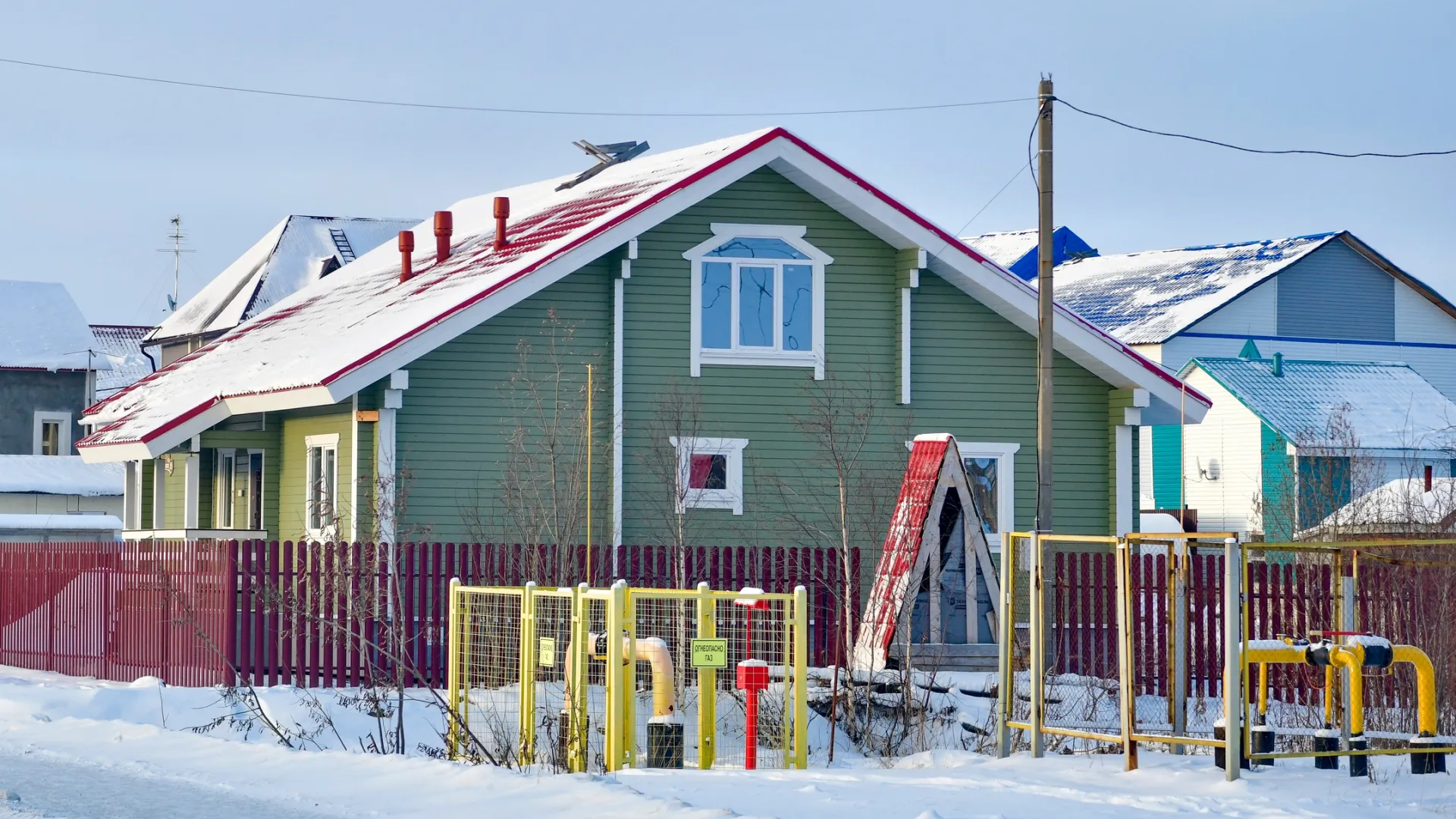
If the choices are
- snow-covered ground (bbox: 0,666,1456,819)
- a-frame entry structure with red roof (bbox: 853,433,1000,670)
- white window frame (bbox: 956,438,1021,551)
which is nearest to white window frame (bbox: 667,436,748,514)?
white window frame (bbox: 956,438,1021,551)

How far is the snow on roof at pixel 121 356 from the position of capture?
55969mm

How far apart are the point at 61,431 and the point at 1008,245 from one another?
100 feet

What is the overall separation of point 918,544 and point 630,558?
2.99 metres

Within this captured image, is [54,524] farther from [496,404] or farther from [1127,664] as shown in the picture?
[1127,664]

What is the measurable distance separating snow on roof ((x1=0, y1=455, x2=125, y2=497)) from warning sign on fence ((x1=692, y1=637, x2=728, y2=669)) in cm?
3508

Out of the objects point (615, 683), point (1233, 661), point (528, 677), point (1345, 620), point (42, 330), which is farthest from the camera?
point (42, 330)

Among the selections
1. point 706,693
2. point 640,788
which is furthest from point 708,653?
point 640,788

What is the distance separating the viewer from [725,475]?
71.2ft

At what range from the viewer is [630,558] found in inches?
736

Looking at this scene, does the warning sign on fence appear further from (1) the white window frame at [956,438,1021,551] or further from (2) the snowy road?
(1) the white window frame at [956,438,1021,551]

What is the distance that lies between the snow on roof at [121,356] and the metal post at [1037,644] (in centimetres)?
4501

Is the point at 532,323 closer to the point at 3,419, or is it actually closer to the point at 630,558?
the point at 630,558

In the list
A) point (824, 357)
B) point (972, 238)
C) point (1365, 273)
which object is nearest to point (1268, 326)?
point (1365, 273)

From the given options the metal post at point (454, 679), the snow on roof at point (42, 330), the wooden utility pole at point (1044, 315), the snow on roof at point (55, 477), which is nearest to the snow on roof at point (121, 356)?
the snow on roof at point (42, 330)
